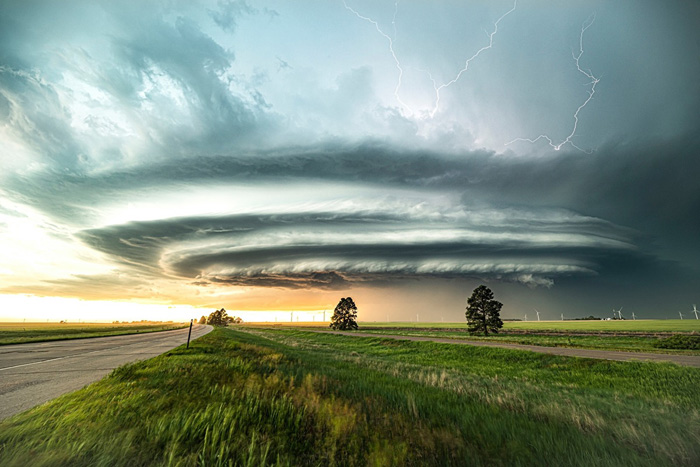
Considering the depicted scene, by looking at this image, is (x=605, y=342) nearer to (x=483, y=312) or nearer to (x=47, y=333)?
(x=483, y=312)

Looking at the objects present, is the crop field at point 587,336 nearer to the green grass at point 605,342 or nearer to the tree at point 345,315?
the green grass at point 605,342

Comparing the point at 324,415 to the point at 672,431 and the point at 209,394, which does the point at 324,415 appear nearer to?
the point at 209,394

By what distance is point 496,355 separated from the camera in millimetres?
26750

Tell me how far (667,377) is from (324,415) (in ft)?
67.0

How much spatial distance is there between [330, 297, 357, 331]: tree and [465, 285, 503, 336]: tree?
5367 centimetres

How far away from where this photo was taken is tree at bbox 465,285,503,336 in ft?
204

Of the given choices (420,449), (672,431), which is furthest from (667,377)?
(420,449)

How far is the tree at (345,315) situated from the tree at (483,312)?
5367 cm

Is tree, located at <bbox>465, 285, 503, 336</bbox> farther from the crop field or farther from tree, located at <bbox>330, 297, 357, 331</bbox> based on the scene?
tree, located at <bbox>330, 297, 357, 331</bbox>

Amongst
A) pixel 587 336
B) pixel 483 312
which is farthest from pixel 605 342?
pixel 483 312

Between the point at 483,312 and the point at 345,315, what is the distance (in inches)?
2284

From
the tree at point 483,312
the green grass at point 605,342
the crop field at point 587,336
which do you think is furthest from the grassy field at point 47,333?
the tree at point 483,312

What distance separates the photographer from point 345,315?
11044cm

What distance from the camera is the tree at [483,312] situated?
204ft
